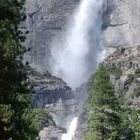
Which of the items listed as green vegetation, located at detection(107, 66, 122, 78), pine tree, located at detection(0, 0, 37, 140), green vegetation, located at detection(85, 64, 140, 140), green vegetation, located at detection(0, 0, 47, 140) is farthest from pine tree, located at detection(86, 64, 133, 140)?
green vegetation, located at detection(107, 66, 122, 78)

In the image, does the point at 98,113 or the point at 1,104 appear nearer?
the point at 1,104

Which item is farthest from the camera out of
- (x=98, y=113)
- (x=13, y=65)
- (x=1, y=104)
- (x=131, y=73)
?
(x=131, y=73)

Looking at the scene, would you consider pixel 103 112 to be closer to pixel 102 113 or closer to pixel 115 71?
pixel 102 113

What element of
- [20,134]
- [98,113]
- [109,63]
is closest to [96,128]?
[98,113]

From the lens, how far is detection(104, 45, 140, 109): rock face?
474 ft

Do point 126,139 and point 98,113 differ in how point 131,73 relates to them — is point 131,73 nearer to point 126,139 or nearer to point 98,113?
point 126,139

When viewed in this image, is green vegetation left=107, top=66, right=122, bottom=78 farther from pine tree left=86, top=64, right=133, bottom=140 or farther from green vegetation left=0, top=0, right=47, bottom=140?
green vegetation left=0, top=0, right=47, bottom=140

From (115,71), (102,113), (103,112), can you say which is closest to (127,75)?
(115,71)

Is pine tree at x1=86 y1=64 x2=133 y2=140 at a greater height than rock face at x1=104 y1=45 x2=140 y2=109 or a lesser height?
lesser

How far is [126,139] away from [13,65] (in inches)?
1063

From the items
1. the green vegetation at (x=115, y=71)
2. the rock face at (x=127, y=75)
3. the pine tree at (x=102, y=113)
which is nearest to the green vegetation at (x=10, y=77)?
the pine tree at (x=102, y=113)

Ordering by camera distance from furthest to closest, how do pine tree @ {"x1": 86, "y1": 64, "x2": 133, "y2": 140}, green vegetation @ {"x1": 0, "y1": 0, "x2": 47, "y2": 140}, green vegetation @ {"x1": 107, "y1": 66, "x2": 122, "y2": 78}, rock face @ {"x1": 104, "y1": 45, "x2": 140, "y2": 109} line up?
green vegetation @ {"x1": 107, "y1": 66, "x2": 122, "y2": 78}
rock face @ {"x1": 104, "y1": 45, "x2": 140, "y2": 109}
pine tree @ {"x1": 86, "y1": 64, "x2": 133, "y2": 140}
green vegetation @ {"x1": 0, "y1": 0, "x2": 47, "y2": 140}

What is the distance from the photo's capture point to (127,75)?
169000 millimetres

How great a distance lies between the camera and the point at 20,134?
34.4 meters
